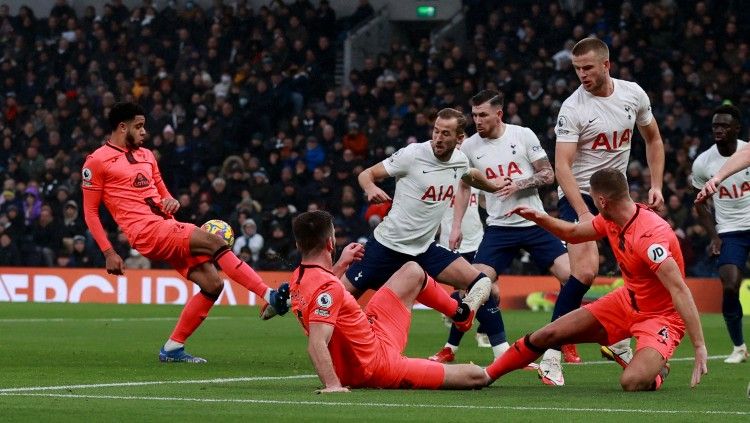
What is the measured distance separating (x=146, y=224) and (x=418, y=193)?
2292 mm

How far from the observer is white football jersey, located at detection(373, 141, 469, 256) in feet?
38.5

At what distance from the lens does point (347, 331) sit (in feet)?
28.1

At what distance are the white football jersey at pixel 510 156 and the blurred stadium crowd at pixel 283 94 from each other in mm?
10340

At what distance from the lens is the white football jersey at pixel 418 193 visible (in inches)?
462

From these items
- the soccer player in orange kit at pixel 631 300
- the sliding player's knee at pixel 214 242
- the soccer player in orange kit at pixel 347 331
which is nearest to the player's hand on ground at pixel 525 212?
the soccer player in orange kit at pixel 631 300

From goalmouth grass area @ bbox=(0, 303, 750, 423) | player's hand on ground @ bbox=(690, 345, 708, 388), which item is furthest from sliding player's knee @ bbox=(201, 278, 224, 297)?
player's hand on ground @ bbox=(690, 345, 708, 388)

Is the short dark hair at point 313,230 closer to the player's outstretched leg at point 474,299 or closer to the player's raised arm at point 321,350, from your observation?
the player's raised arm at point 321,350

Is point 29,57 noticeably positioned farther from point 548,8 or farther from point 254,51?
point 548,8

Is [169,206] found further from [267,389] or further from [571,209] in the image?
[571,209]

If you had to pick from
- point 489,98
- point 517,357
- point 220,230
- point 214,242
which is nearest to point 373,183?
point 214,242

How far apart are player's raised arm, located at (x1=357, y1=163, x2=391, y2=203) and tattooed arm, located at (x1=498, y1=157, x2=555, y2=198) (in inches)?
38.0

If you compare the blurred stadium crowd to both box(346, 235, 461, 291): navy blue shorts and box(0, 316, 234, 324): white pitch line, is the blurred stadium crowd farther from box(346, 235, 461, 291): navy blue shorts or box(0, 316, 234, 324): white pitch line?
box(346, 235, 461, 291): navy blue shorts

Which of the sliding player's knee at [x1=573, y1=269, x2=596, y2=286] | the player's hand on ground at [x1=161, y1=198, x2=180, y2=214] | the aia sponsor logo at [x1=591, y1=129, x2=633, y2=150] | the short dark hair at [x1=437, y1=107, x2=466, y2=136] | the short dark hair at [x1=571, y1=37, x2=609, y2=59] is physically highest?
the short dark hair at [x1=571, y1=37, x2=609, y2=59]

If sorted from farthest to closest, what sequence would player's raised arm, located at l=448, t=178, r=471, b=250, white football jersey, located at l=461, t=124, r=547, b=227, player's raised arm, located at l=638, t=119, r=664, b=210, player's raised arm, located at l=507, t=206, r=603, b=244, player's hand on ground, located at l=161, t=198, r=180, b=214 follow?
player's raised arm, located at l=448, t=178, r=471, b=250
white football jersey, located at l=461, t=124, r=547, b=227
player's hand on ground, located at l=161, t=198, r=180, b=214
player's raised arm, located at l=638, t=119, r=664, b=210
player's raised arm, located at l=507, t=206, r=603, b=244
